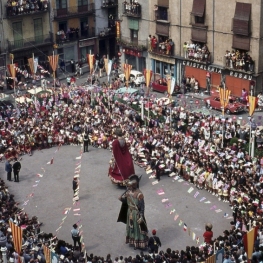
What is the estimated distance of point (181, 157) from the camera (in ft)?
115

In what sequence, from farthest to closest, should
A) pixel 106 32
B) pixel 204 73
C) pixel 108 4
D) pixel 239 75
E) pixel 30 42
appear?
pixel 106 32, pixel 108 4, pixel 30 42, pixel 204 73, pixel 239 75

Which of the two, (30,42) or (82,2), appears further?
(82,2)

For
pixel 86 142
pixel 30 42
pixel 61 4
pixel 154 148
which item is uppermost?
pixel 61 4

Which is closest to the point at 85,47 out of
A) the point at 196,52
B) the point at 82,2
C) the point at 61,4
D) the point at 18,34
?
the point at 82,2

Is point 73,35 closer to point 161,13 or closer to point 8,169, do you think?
point 161,13

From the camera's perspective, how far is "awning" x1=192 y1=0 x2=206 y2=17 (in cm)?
4791

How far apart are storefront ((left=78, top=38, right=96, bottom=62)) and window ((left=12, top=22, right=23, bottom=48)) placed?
6.72 m

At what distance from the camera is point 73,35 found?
59.3m

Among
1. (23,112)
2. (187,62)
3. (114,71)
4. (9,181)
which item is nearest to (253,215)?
(9,181)

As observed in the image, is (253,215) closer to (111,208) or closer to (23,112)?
(111,208)

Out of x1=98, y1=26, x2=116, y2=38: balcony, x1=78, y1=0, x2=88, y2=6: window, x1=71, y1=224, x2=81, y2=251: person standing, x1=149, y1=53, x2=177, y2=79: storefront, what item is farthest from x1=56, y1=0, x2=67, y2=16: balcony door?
x1=71, y1=224, x2=81, y2=251: person standing

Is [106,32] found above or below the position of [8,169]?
above

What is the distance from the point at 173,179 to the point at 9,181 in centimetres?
942

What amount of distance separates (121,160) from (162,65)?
71.3 ft
